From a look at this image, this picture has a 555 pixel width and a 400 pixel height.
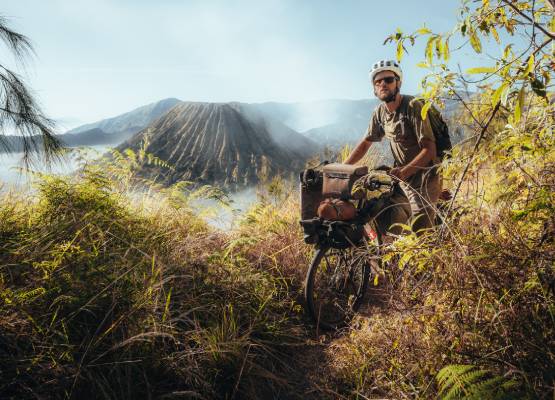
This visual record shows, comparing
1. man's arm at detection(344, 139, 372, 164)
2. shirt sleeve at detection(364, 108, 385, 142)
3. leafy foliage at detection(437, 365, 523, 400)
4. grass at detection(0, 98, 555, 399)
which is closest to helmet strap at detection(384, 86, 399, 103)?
shirt sleeve at detection(364, 108, 385, 142)

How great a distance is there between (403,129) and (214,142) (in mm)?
57884

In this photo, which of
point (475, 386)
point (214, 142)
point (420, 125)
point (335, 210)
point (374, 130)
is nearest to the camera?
point (475, 386)

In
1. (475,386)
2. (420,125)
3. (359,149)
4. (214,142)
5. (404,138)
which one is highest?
(420,125)

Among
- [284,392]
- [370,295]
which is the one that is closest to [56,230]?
[284,392]

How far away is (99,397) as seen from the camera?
1775mm

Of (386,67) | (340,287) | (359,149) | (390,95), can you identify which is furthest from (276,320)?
(386,67)

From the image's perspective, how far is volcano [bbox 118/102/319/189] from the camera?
5228 cm

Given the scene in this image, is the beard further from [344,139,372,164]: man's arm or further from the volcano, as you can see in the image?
the volcano

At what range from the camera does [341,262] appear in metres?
3.44

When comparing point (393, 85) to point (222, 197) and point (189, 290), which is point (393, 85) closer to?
point (189, 290)

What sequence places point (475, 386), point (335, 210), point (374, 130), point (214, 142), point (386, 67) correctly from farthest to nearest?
point (214, 142) → point (374, 130) → point (386, 67) → point (335, 210) → point (475, 386)

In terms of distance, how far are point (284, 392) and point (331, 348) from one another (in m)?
0.56

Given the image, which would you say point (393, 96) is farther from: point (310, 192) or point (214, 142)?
point (214, 142)

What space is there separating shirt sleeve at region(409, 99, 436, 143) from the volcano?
44.3 m
